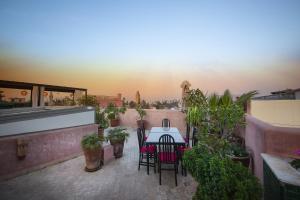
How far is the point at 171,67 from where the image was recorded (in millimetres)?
9930

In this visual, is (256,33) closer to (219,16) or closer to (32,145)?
(219,16)

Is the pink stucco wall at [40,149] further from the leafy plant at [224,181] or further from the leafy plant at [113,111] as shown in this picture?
the leafy plant at [113,111]

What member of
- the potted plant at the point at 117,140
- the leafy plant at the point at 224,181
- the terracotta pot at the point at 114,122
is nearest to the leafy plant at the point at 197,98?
the leafy plant at the point at 224,181

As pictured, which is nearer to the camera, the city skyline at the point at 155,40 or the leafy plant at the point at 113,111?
the city skyline at the point at 155,40

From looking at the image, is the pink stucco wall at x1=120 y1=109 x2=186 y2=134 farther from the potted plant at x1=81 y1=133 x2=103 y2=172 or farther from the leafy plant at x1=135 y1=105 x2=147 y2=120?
the potted plant at x1=81 y1=133 x2=103 y2=172

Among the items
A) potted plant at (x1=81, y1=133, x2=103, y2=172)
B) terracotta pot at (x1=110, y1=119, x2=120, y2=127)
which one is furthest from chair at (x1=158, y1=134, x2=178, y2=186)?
terracotta pot at (x1=110, y1=119, x2=120, y2=127)

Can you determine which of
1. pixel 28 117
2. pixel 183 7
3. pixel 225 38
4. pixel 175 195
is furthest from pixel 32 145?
pixel 225 38

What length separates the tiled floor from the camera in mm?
2625

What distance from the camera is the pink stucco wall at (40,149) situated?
319 centimetres

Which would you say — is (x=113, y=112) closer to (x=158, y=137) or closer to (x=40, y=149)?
(x=40, y=149)

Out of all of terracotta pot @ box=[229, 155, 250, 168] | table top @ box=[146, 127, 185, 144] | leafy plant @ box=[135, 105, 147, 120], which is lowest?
terracotta pot @ box=[229, 155, 250, 168]

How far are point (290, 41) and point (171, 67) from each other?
5.67 metres

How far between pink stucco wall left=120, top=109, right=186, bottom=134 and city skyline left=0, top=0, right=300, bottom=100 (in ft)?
7.05

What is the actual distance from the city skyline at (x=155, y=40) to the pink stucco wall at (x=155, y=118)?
84.6 inches
